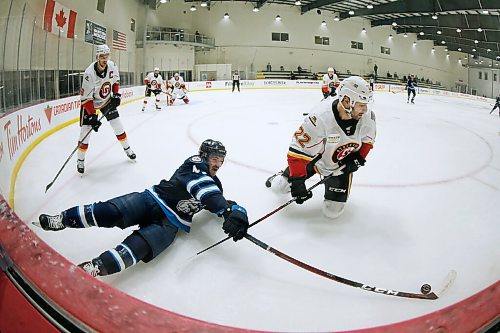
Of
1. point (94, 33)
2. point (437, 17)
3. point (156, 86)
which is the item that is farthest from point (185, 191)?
point (437, 17)

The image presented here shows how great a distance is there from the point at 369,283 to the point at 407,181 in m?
1.90

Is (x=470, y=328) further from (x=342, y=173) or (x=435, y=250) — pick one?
(x=342, y=173)

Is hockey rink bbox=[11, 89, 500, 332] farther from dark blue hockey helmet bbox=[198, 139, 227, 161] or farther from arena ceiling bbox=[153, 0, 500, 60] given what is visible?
arena ceiling bbox=[153, 0, 500, 60]

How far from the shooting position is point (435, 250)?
6.25 feet

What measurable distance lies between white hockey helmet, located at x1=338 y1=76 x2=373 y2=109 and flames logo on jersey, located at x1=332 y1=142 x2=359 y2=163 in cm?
34

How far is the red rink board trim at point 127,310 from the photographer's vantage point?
677mm

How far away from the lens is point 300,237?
205 cm

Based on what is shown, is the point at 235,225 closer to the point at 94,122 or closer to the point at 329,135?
the point at 329,135

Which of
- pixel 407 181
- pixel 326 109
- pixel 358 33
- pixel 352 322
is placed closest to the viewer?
pixel 352 322

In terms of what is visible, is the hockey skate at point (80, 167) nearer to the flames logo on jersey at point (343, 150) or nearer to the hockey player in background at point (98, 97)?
the hockey player in background at point (98, 97)

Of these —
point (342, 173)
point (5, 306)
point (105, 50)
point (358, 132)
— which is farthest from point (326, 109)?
point (105, 50)

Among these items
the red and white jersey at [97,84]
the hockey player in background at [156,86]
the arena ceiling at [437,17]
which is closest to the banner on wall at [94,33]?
the hockey player in background at [156,86]

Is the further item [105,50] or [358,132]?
[105,50]

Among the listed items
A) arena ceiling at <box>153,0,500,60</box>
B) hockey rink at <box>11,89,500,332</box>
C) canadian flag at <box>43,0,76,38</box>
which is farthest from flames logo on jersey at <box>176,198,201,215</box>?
arena ceiling at <box>153,0,500,60</box>
